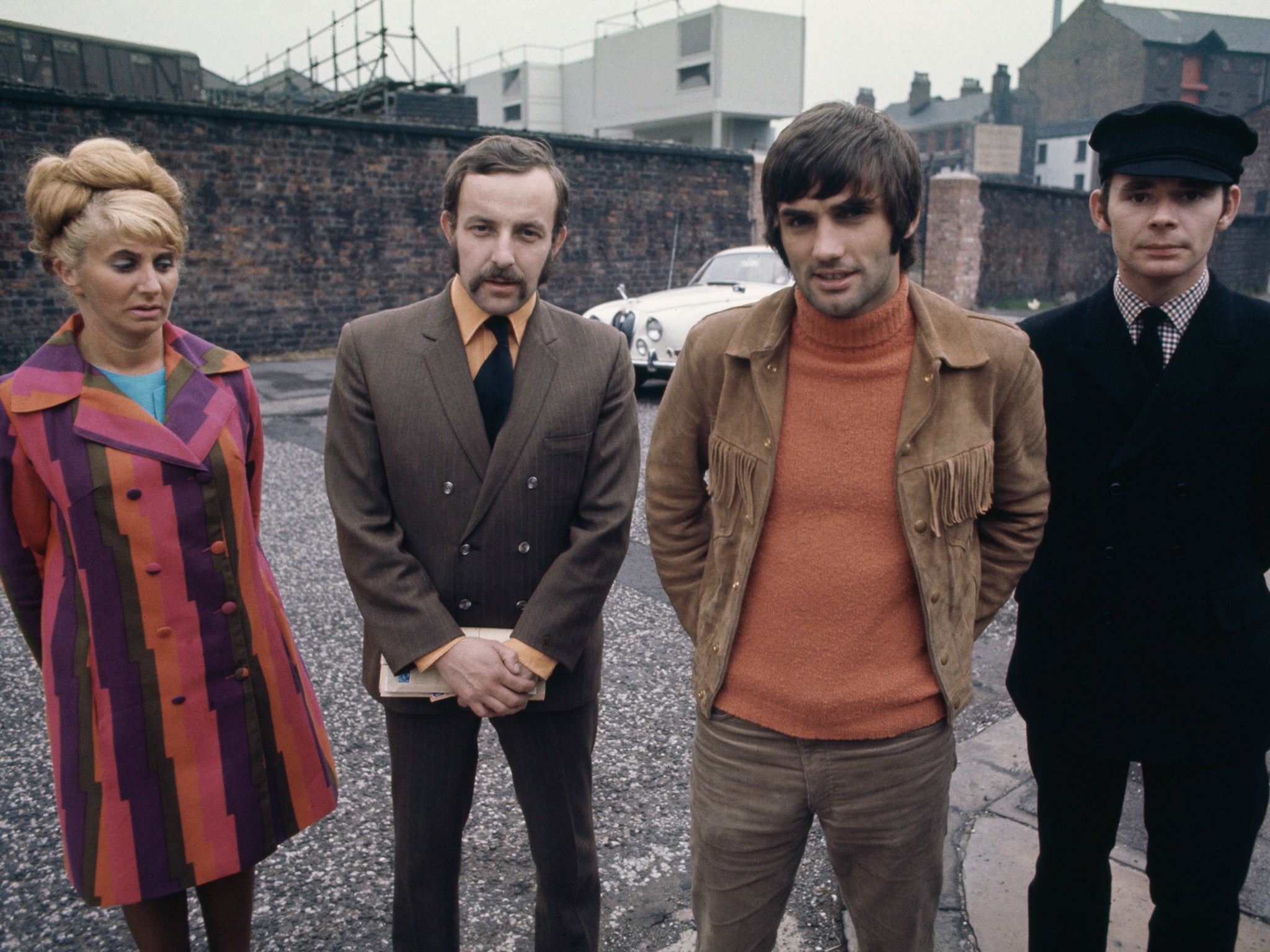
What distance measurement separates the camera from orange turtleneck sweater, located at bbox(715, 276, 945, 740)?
1653mm

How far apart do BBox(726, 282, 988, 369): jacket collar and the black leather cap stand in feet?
1.54

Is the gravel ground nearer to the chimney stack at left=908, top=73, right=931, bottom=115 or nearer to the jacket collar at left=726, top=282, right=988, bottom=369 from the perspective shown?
the jacket collar at left=726, top=282, right=988, bottom=369

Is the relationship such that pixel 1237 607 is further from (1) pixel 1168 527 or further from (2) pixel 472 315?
(2) pixel 472 315

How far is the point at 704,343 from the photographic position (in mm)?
1806

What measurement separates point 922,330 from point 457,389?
91 centimetres

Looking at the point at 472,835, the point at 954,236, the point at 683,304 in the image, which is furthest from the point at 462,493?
the point at 954,236

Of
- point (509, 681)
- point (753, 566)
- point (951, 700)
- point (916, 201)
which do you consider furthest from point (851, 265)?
point (509, 681)

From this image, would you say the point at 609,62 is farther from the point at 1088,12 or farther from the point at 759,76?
the point at 1088,12

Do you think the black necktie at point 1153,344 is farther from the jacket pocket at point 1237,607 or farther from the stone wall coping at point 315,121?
the stone wall coping at point 315,121

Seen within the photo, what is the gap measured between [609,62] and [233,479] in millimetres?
42424

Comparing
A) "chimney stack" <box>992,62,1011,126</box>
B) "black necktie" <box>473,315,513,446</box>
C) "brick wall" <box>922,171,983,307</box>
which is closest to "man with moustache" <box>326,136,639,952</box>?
"black necktie" <box>473,315,513,446</box>

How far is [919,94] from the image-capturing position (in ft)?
207

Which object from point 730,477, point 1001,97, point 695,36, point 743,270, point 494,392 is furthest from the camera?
point 1001,97

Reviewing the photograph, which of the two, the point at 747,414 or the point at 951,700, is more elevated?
the point at 747,414
